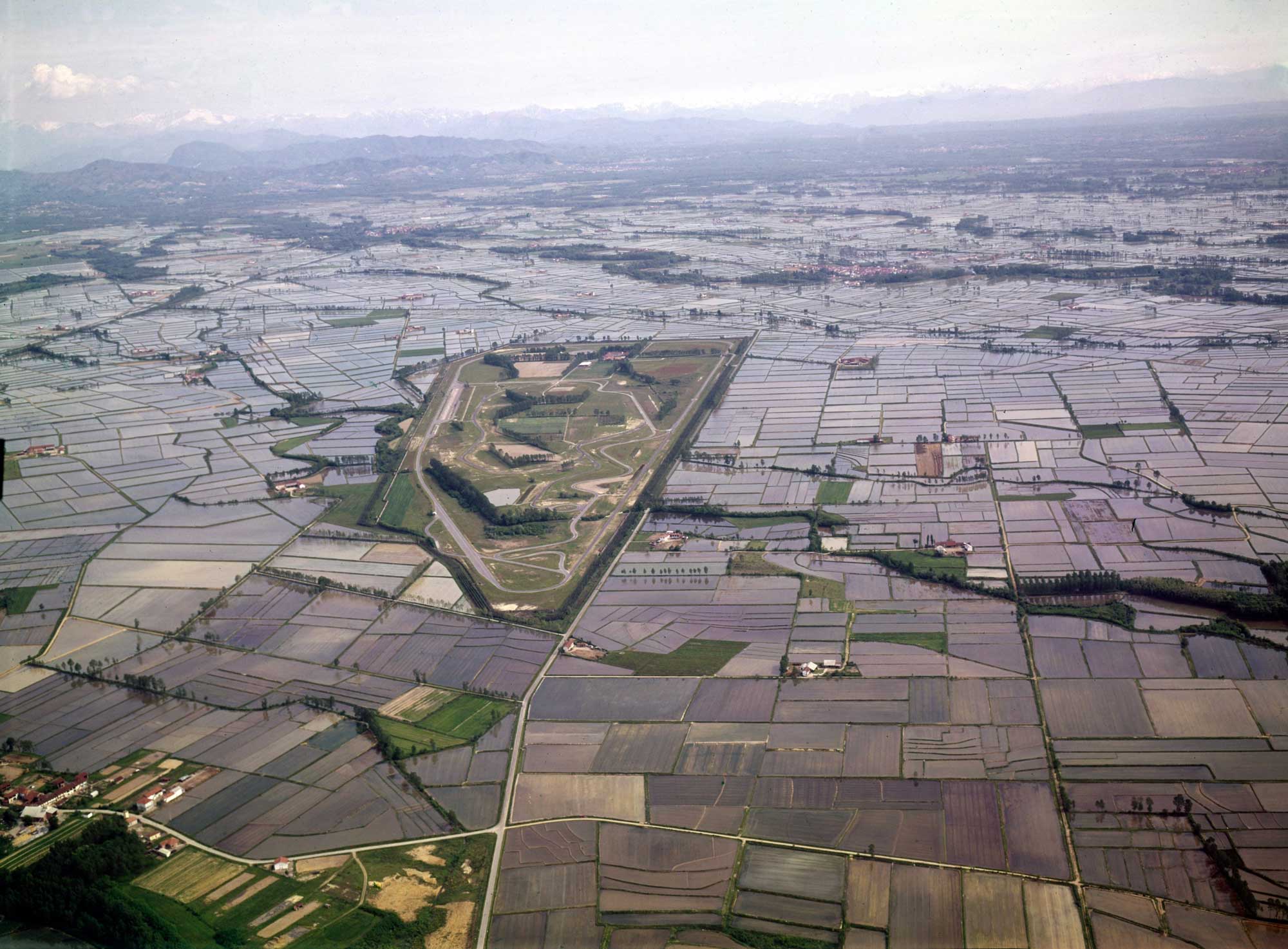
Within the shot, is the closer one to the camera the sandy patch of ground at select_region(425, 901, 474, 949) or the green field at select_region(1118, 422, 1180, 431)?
the sandy patch of ground at select_region(425, 901, 474, 949)

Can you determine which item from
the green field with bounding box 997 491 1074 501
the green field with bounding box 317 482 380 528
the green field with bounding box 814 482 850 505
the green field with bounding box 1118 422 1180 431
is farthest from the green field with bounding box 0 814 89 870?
the green field with bounding box 1118 422 1180 431

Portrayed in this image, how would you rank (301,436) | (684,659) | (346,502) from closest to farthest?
(684,659) < (346,502) < (301,436)

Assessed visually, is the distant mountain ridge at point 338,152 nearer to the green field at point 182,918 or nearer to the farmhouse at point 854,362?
the farmhouse at point 854,362

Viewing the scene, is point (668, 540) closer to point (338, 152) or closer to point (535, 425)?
point (535, 425)

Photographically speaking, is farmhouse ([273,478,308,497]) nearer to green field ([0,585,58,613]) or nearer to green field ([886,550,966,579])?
green field ([0,585,58,613])

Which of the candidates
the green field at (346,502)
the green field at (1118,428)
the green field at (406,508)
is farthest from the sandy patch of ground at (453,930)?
the green field at (1118,428)

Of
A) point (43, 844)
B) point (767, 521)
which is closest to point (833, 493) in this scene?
point (767, 521)
